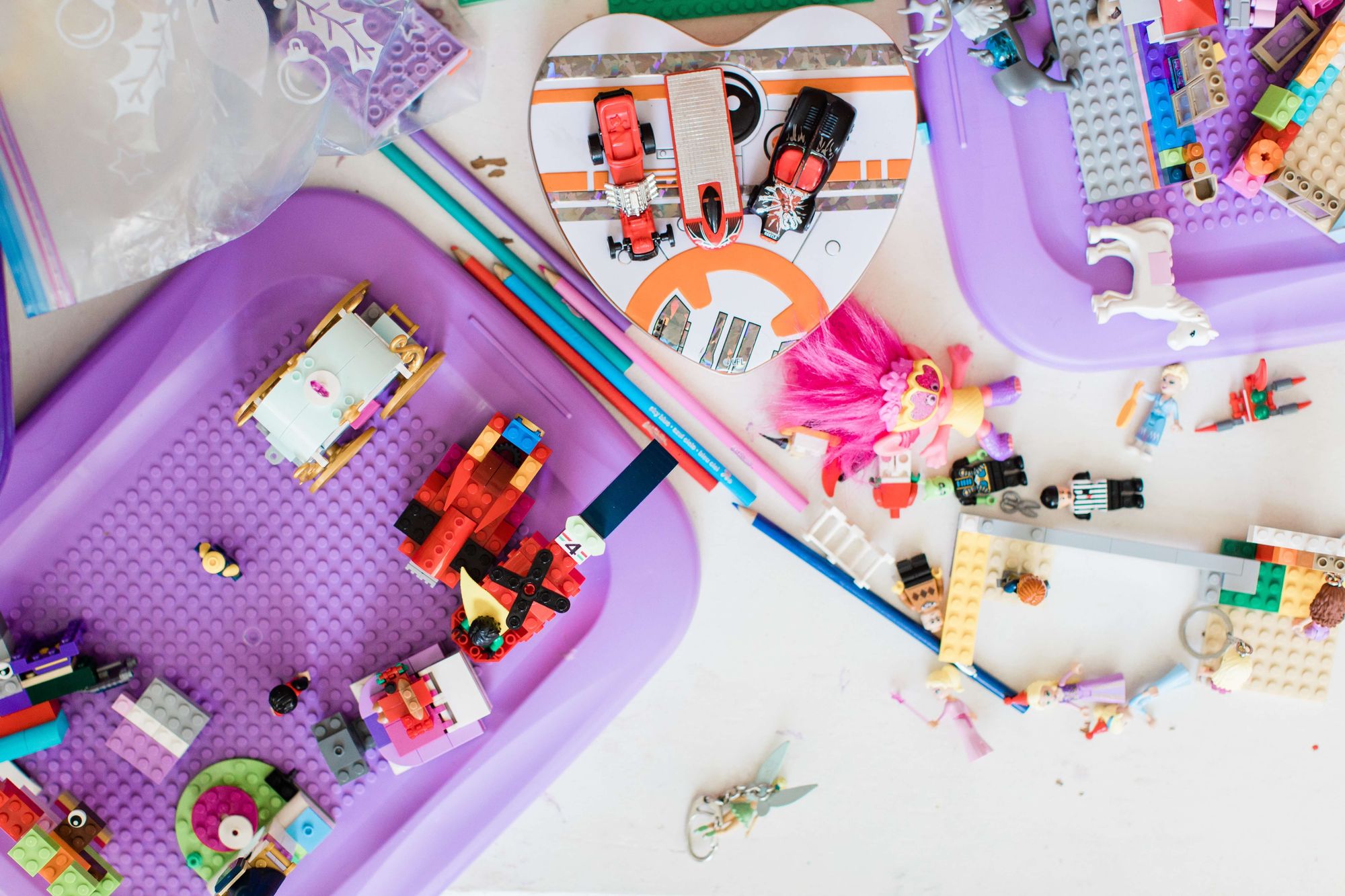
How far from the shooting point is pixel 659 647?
1399 millimetres

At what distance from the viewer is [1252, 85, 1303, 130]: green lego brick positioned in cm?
129

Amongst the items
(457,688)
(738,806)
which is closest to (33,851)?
(457,688)

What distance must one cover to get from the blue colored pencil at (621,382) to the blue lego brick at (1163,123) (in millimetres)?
868

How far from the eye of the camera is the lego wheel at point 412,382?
1.25m

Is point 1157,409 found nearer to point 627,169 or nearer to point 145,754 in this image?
point 627,169

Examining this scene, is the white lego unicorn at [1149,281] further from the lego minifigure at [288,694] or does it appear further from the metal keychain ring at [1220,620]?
the lego minifigure at [288,694]

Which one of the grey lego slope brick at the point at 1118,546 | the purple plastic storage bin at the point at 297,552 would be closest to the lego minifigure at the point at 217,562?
the purple plastic storage bin at the point at 297,552

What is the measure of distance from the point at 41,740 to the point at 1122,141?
6.31ft

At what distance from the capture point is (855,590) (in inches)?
56.8

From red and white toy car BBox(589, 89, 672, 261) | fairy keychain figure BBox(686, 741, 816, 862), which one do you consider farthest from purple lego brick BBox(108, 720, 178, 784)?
red and white toy car BBox(589, 89, 672, 261)

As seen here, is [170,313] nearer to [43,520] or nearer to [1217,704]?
[43,520]

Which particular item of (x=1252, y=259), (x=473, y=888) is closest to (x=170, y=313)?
(x=473, y=888)

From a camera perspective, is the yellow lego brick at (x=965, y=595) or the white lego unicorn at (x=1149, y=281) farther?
the yellow lego brick at (x=965, y=595)

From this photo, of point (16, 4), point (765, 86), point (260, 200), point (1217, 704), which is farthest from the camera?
point (1217, 704)
